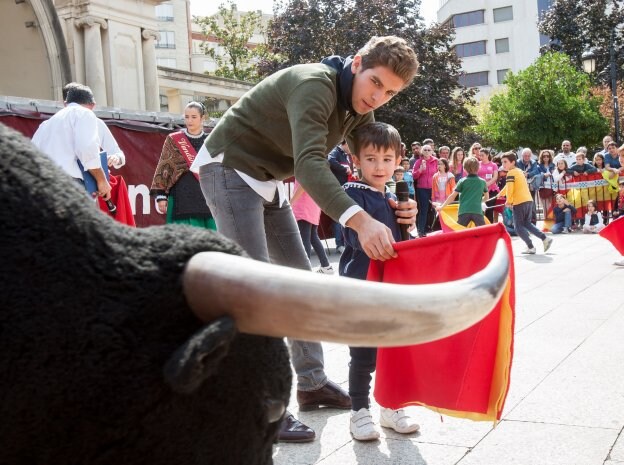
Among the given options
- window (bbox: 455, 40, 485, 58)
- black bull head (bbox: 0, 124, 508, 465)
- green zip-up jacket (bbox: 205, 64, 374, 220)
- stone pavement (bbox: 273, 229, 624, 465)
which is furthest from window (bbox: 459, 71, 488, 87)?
black bull head (bbox: 0, 124, 508, 465)

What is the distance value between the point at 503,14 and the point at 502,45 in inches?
122

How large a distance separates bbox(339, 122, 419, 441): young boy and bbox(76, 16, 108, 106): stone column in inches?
643

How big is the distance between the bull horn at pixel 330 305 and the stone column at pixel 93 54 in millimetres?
18539

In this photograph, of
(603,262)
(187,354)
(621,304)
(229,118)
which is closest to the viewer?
(187,354)

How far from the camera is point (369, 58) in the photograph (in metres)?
3.46

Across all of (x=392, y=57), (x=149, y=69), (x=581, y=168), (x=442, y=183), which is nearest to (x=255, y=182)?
(x=392, y=57)

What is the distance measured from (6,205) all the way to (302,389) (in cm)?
290

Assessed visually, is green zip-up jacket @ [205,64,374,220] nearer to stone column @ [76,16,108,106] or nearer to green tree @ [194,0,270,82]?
stone column @ [76,16,108,106]

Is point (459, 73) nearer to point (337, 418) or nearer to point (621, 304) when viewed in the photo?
point (621, 304)

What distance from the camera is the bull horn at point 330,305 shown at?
1.38 metres

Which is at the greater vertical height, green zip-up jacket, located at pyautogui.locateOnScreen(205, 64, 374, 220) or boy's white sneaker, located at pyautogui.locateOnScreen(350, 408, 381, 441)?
green zip-up jacket, located at pyautogui.locateOnScreen(205, 64, 374, 220)

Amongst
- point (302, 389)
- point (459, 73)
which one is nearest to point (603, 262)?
point (302, 389)

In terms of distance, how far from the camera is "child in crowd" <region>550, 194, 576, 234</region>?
17.0 metres

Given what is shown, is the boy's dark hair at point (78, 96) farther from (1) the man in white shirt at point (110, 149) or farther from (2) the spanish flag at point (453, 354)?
(2) the spanish flag at point (453, 354)
